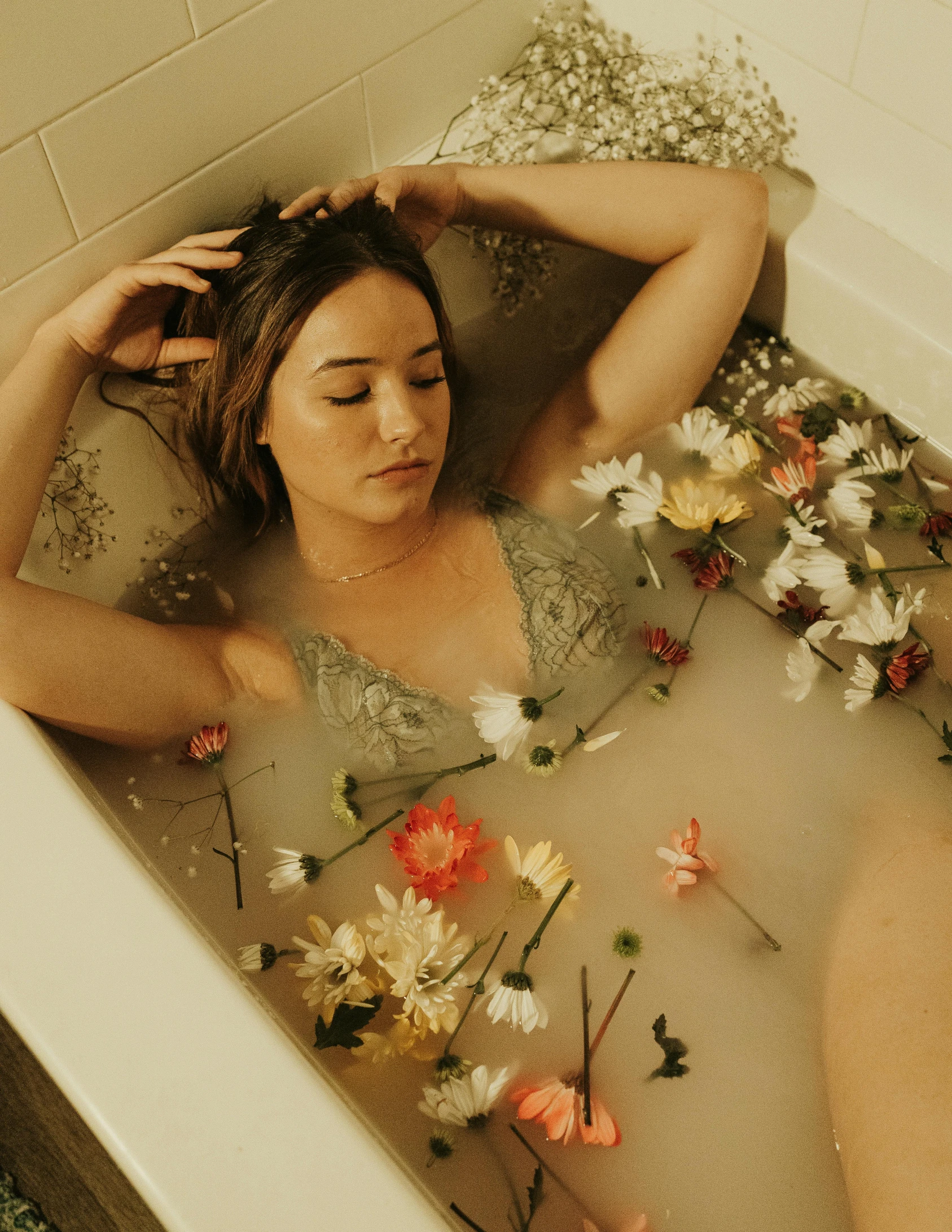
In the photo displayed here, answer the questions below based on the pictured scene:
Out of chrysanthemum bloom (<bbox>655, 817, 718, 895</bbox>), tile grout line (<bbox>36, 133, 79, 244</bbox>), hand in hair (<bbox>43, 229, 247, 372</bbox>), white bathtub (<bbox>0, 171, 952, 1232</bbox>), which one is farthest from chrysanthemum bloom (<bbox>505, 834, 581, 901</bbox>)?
tile grout line (<bbox>36, 133, 79, 244</bbox>)

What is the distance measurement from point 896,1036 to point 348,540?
0.83 meters

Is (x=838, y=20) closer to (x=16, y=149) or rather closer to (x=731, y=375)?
(x=731, y=375)

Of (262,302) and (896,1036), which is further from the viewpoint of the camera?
(262,302)

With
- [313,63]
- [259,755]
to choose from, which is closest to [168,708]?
[259,755]

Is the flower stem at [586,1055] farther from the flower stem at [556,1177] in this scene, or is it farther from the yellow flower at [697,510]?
the yellow flower at [697,510]

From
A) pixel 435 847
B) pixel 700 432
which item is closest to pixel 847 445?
pixel 700 432

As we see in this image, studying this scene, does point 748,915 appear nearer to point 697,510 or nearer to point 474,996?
point 474,996

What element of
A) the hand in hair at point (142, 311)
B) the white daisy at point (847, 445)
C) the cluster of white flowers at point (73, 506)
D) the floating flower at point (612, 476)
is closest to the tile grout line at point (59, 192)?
the hand in hair at point (142, 311)

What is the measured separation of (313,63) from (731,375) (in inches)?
29.1

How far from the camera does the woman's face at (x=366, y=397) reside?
1166 mm

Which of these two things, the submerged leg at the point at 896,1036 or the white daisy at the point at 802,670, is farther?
the white daisy at the point at 802,670

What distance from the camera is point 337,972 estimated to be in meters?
1.13

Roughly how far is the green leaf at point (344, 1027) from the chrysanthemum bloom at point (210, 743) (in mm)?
357

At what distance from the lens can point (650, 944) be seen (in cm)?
129
